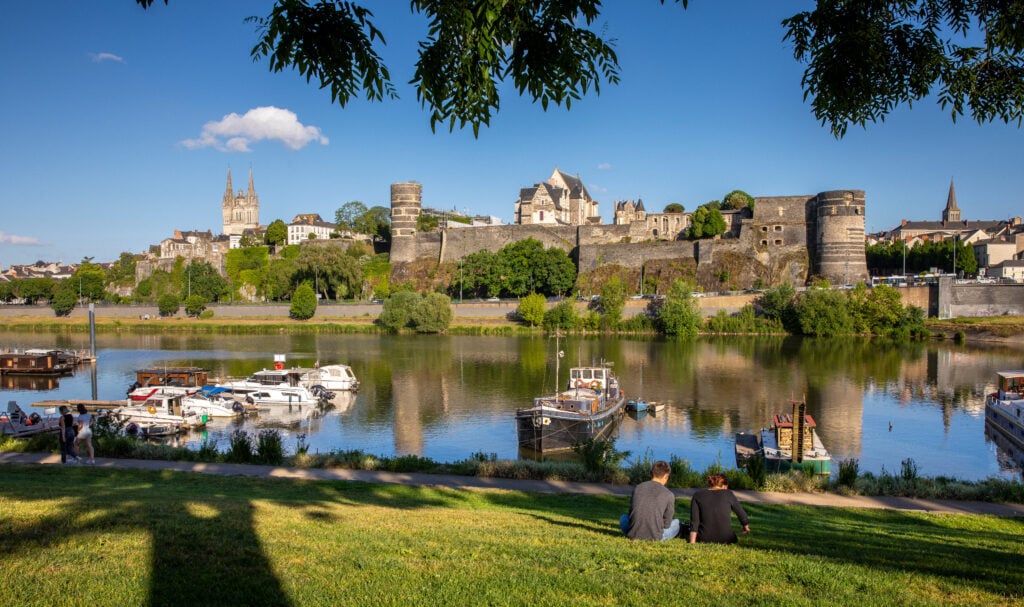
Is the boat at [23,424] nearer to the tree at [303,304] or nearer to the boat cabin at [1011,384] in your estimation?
the boat cabin at [1011,384]

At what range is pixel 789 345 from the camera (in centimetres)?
4641

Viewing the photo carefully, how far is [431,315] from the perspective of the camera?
183 ft

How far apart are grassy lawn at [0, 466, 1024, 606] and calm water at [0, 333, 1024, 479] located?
11.7 m

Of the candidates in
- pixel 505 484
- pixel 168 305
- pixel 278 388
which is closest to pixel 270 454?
pixel 505 484

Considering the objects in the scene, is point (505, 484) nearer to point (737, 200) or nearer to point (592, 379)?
point (592, 379)

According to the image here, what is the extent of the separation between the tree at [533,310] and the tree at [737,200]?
3219cm

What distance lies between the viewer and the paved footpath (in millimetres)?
10367

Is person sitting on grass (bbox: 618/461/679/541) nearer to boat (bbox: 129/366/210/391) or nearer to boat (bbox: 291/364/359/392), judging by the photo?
boat (bbox: 291/364/359/392)

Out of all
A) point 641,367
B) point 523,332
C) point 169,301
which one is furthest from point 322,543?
point 169,301

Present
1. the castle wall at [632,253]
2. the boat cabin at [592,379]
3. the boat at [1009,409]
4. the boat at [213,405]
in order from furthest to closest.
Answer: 1. the castle wall at [632,253]
2. the boat cabin at [592,379]
3. the boat at [213,405]
4. the boat at [1009,409]

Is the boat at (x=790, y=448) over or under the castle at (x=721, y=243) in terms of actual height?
under

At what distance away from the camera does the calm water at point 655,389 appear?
20859 millimetres

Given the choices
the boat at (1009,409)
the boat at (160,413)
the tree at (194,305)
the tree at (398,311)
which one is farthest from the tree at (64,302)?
the boat at (1009,409)

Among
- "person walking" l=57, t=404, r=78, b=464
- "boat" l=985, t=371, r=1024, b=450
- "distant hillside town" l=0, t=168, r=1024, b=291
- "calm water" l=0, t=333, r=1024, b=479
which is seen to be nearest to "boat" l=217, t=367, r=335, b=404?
"calm water" l=0, t=333, r=1024, b=479
